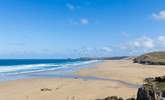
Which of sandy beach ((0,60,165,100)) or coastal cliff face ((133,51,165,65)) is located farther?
coastal cliff face ((133,51,165,65))

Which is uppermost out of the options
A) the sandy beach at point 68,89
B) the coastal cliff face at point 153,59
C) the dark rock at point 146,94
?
the coastal cliff face at point 153,59

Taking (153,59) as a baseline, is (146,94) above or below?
below

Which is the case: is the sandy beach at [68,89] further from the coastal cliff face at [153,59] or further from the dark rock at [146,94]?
the coastal cliff face at [153,59]

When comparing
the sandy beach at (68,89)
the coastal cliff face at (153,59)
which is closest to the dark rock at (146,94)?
the sandy beach at (68,89)

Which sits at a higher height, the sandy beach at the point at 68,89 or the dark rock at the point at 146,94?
the dark rock at the point at 146,94

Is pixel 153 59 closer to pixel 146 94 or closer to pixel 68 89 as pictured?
pixel 68 89

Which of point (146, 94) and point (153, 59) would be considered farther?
point (153, 59)

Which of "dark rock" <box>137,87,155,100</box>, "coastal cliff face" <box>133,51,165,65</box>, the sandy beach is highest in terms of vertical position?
"coastal cliff face" <box>133,51,165,65</box>

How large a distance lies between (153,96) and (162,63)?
6641 centimetres

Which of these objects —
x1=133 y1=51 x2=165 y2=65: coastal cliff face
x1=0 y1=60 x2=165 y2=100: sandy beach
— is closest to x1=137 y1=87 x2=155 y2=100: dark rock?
x1=0 y1=60 x2=165 y2=100: sandy beach

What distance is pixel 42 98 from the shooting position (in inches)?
850

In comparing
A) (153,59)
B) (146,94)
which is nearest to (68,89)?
(146,94)

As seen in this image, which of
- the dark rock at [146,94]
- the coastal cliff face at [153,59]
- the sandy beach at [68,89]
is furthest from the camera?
the coastal cliff face at [153,59]

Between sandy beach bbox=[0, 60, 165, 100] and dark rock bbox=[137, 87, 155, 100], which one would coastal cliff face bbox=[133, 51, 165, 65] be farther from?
dark rock bbox=[137, 87, 155, 100]
